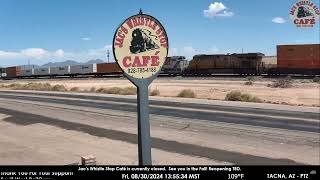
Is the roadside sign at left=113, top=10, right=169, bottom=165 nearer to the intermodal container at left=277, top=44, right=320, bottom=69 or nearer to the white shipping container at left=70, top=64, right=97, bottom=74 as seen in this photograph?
the intermodal container at left=277, top=44, right=320, bottom=69

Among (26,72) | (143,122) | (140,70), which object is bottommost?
(26,72)

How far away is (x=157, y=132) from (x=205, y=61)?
211 ft

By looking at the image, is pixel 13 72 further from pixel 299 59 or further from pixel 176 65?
pixel 299 59

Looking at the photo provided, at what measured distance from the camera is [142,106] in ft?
24.1

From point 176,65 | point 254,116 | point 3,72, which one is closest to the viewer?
point 254,116

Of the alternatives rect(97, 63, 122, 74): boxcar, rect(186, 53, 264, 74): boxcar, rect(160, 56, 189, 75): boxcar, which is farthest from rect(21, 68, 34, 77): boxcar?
rect(186, 53, 264, 74): boxcar

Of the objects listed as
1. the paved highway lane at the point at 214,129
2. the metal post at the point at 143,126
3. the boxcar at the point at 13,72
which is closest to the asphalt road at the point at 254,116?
the paved highway lane at the point at 214,129

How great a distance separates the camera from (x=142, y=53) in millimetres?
7258

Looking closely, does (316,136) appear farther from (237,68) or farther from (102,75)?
(102,75)

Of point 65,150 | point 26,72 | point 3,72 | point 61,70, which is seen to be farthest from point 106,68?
point 65,150
